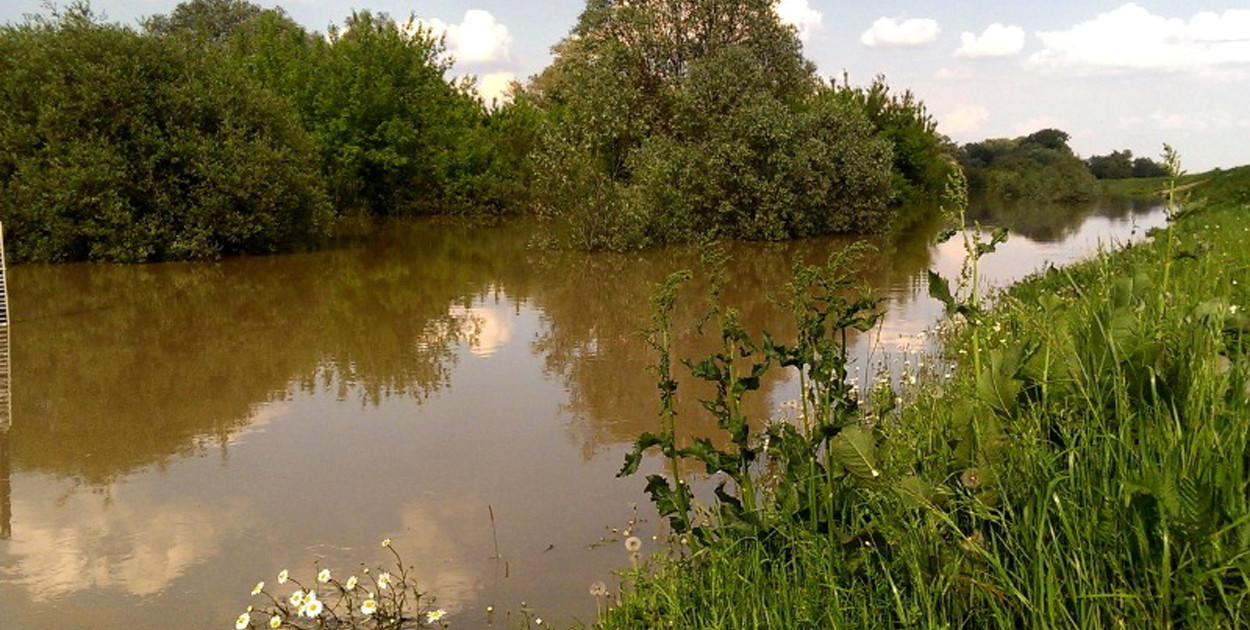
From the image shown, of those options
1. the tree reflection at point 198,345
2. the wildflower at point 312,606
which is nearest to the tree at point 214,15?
the tree reflection at point 198,345

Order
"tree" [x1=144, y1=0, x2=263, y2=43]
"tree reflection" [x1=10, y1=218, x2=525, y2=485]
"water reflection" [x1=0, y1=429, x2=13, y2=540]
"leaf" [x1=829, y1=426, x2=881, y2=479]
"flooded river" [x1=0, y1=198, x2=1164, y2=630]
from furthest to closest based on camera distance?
1. "tree" [x1=144, y1=0, x2=263, y2=43]
2. "tree reflection" [x1=10, y1=218, x2=525, y2=485]
3. "water reflection" [x1=0, y1=429, x2=13, y2=540]
4. "flooded river" [x1=0, y1=198, x2=1164, y2=630]
5. "leaf" [x1=829, y1=426, x2=881, y2=479]

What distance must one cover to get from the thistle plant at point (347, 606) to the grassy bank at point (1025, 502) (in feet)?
3.43

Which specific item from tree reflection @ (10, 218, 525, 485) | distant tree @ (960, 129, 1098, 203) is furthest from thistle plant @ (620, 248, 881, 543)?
distant tree @ (960, 129, 1098, 203)

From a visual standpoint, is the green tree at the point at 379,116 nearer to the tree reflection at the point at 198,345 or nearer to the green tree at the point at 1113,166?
the tree reflection at the point at 198,345

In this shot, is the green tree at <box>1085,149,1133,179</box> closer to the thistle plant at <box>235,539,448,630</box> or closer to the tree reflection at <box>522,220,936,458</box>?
the tree reflection at <box>522,220,936,458</box>

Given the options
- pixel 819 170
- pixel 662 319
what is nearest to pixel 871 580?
pixel 662 319

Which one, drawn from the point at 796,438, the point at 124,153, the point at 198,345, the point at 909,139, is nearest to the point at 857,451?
the point at 796,438

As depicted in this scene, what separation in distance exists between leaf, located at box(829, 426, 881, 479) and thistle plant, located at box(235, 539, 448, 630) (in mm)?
1937

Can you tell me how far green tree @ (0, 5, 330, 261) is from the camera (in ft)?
65.4

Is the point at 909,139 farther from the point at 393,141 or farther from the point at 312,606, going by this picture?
the point at 312,606

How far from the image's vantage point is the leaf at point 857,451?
12.1 feet

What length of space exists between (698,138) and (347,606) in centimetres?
2240

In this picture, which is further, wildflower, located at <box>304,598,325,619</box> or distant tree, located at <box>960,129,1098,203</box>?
distant tree, located at <box>960,129,1098,203</box>

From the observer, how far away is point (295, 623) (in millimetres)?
4629
